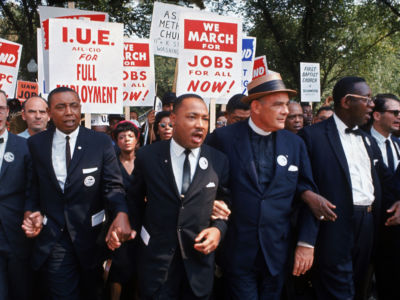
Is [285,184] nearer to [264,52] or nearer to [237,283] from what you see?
[237,283]

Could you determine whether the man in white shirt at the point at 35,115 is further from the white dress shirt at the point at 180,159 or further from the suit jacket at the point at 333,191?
the suit jacket at the point at 333,191

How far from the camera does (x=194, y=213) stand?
111 inches

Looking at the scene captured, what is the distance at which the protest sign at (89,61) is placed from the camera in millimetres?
4926

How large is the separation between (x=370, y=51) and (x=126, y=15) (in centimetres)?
1386

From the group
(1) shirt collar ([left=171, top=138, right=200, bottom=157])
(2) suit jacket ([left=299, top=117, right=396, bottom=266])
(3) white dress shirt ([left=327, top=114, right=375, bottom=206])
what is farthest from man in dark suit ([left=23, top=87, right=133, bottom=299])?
(3) white dress shirt ([left=327, top=114, right=375, bottom=206])

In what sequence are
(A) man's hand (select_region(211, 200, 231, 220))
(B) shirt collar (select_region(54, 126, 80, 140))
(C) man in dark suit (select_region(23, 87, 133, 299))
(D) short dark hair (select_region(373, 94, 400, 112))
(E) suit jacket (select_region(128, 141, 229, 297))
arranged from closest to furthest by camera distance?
(E) suit jacket (select_region(128, 141, 229, 297))
(A) man's hand (select_region(211, 200, 231, 220))
(C) man in dark suit (select_region(23, 87, 133, 299))
(B) shirt collar (select_region(54, 126, 80, 140))
(D) short dark hair (select_region(373, 94, 400, 112))

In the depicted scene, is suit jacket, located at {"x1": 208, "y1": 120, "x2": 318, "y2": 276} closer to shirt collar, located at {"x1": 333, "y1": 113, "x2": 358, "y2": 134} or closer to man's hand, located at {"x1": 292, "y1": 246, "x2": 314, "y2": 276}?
→ man's hand, located at {"x1": 292, "y1": 246, "x2": 314, "y2": 276}

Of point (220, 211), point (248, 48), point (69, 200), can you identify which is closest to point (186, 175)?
point (220, 211)

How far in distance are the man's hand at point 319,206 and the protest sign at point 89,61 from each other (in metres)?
2.97

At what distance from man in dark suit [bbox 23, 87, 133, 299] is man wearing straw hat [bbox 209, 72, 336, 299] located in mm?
957

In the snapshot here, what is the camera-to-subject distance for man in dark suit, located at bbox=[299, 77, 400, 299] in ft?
11.1

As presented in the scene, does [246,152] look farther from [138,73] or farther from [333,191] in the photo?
[138,73]

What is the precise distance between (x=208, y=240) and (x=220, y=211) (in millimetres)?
280

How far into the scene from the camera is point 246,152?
3139 millimetres
